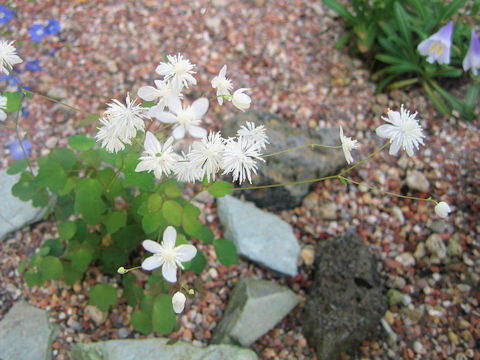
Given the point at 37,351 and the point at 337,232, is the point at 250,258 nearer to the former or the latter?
the point at 337,232

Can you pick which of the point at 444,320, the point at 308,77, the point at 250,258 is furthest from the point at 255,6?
the point at 444,320

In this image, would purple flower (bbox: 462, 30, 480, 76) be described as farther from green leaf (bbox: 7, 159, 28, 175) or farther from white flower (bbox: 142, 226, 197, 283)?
green leaf (bbox: 7, 159, 28, 175)

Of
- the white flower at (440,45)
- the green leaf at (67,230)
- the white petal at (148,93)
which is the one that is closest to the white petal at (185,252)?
the white petal at (148,93)

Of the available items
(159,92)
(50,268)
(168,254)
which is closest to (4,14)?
(50,268)

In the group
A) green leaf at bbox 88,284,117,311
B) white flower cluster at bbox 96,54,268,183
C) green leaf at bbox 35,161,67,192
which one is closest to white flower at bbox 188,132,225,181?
white flower cluster at bbox 96,54,268,183

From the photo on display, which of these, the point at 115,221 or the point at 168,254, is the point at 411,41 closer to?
the point at 115,221

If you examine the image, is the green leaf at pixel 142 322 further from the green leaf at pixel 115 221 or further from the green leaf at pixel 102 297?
the green leaf at pixel 115 221
